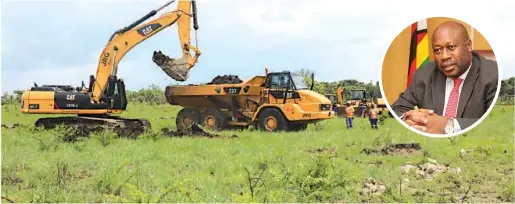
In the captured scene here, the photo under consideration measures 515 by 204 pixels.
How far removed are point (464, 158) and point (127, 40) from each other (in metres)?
9.79

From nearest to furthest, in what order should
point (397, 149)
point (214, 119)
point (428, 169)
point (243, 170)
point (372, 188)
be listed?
point (372, 188) → point (243, 170) → point (428, 169) → point (397, 149) → point (214, 119)

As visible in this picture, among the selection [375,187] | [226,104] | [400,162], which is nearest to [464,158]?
[400,162]

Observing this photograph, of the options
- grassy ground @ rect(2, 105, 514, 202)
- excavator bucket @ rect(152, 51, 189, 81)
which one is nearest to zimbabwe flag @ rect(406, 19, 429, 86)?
grassy ground @ rect(2, 105, 514, 202)

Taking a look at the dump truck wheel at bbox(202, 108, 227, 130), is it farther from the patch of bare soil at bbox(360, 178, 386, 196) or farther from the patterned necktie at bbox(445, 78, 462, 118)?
the patterned necktie at bbox(445, 78, 462, 118)

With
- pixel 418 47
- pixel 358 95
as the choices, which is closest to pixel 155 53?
pixel 418 47

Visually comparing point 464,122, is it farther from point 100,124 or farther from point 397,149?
point 100,124

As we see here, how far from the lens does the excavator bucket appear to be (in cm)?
1659

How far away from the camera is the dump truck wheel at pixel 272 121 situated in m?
17.0

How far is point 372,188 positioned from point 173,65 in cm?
1031

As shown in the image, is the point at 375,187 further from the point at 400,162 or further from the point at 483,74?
the point at 483,74

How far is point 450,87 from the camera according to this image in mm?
3941

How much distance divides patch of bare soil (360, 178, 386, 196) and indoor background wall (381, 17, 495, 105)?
3.19 meters

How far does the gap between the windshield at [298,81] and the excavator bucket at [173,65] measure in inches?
128

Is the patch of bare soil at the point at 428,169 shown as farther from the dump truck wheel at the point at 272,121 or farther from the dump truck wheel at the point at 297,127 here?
the dump truck wheel at the point at 297,127
